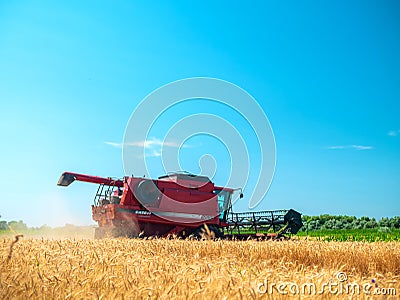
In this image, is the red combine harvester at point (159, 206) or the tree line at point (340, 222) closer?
the red combine harvester at point (159, 206)

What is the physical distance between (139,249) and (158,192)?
7.79 m

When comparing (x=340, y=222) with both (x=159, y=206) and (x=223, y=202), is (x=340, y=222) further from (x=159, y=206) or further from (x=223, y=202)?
(x=159, y=206)

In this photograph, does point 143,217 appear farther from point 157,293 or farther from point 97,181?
point 157,293

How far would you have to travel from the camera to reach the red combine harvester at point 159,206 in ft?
52.7

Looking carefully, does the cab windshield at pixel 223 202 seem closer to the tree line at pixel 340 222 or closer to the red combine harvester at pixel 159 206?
the red combine harvester at pixel 159 206

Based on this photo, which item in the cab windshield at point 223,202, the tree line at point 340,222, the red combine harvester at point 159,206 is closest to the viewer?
the red combine harvester at point 159,206

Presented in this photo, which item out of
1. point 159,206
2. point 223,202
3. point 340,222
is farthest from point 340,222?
point 159,206

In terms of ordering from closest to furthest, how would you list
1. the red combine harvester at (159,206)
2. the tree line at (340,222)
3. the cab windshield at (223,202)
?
the red combine harvester at (159,206) → the cab windshield at (223,202) → the tree line at (340,222)

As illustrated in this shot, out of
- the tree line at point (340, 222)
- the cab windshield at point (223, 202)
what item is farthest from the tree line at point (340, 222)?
the cab windshield at point (223, 202)

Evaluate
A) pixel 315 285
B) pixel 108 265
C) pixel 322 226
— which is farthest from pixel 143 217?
pixel 322 226

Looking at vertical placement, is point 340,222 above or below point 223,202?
below

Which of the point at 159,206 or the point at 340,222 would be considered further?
the point at 340,222

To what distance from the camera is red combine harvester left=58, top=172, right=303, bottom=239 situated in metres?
16.1

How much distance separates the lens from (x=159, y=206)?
1661 centimetres
